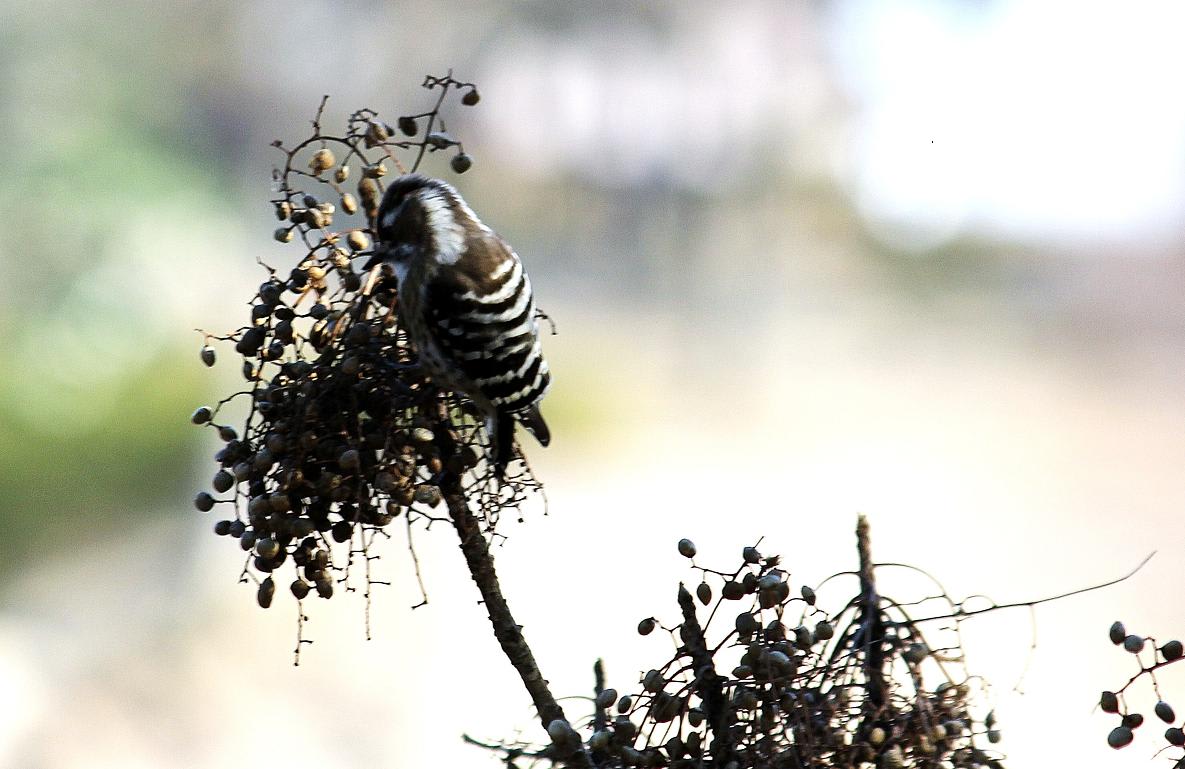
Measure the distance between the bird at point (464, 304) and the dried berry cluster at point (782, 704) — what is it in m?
0.21

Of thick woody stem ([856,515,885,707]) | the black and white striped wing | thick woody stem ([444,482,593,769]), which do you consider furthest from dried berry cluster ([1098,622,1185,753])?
the black and white striped wing

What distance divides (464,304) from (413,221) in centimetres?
9

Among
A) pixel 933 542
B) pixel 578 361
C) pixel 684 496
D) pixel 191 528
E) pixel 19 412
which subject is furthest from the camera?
pixel 578 361

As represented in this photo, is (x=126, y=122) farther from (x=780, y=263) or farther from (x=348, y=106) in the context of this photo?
(x=780, y=263)

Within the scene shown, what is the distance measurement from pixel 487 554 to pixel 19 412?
471 cm

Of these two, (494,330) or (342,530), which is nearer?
(342,530)

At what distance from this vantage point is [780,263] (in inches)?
285

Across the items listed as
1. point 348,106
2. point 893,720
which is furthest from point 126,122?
point 893,720

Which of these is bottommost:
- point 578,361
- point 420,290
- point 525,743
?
point 525,743

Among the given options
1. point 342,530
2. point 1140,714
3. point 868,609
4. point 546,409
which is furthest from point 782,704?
point 546,409

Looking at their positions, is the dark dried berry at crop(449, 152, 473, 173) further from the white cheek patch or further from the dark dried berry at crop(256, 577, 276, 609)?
the dark dried berry at crop(256, 577, 276, 609)

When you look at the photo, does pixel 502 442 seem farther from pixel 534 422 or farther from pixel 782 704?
pixel 782 704

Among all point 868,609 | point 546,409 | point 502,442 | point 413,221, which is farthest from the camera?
point 546,409

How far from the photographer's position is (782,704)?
2.52 feet
